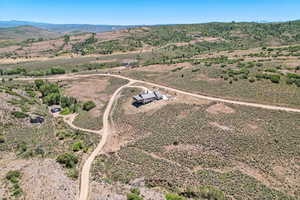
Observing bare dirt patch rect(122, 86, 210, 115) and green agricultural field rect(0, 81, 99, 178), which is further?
bare dirt patch rect(122, 86, 210, 115)

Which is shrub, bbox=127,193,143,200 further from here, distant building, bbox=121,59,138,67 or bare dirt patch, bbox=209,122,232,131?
distant building, bbox=121,59,138,67

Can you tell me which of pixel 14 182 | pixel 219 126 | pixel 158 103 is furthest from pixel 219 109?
pixel 14 182

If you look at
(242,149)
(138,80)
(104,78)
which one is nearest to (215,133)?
(242,149)

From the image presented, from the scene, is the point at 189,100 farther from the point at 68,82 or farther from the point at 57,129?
the point at 68,82

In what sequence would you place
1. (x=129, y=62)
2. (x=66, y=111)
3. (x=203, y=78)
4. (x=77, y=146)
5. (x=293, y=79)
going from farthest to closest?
(x=129, y=62)
(x=203, y=78)
(x=66, y=111)
(x=293, y=79)
(x=77, y=146)

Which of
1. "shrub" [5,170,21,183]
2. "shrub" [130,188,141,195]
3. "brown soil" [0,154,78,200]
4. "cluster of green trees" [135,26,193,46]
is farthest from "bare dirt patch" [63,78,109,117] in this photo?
"cluster of green trees" [135,26,193,46]

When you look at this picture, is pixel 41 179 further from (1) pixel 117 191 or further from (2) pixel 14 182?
(1) pixel 117 191
